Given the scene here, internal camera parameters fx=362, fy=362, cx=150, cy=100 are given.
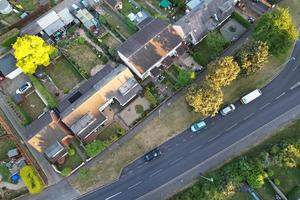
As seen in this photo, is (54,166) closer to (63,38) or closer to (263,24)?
(63,38)

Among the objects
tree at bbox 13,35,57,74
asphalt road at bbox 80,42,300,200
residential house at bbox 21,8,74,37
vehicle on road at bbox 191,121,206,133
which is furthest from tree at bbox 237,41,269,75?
tree at bbox 13,35,57,74

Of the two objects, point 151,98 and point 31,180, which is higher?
point 31,180

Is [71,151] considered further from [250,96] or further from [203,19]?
[203,19]

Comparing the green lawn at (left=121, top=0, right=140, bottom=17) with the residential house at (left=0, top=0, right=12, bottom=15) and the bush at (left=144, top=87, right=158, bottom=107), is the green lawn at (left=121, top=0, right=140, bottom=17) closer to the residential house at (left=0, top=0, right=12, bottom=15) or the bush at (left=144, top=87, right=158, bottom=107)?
the bush at (left=144, top=87, right=158, bottom=107)

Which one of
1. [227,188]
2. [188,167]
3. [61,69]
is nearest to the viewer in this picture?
[227,188]

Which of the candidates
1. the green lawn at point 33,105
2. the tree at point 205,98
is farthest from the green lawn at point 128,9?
the green lawn at point 33,105

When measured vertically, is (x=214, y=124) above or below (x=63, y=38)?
below

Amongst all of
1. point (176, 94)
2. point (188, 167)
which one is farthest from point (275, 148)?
point (176, 94)

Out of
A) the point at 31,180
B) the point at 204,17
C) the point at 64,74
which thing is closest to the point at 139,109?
the point at 64,74
